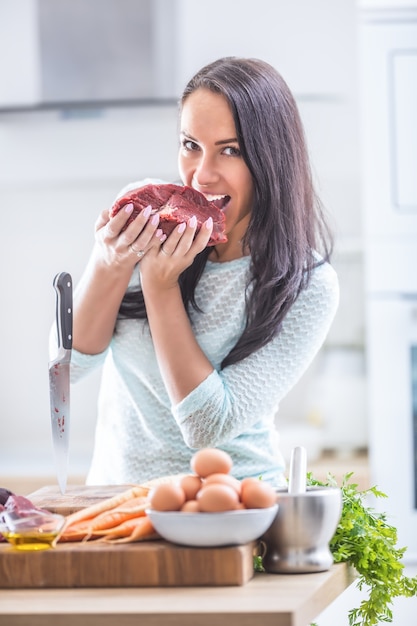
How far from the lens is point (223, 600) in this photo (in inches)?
46.9

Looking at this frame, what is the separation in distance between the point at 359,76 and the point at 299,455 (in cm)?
207

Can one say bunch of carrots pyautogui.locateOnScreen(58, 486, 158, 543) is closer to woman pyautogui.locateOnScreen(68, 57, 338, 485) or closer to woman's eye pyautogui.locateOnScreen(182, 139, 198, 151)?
woman pyautogui.locateOnScreen(68, 57, 338, 485)

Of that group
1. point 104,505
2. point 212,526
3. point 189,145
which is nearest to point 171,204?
point 189,145

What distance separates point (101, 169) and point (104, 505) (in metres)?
2.18

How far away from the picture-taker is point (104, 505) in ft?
4.71

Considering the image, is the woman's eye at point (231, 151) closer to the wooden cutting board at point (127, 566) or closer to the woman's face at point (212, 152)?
the woman's face at point (212, 152)

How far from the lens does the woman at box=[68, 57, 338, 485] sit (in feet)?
5.53

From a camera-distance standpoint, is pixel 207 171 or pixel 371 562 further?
pixel 207 171

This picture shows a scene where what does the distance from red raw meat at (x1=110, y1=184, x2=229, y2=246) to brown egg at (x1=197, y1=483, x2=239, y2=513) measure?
0.53m

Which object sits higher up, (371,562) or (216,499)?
(216,499)

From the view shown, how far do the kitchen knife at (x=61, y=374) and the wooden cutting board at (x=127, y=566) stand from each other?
327 mm

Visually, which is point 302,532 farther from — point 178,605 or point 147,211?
point 147,211

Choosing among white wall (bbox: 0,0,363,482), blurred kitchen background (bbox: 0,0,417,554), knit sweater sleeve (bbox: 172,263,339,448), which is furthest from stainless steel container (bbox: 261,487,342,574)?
white wall (bbox: 0,0,363,482)

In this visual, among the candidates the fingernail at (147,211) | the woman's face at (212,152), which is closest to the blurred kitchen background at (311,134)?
the woman's face at (212,152)
